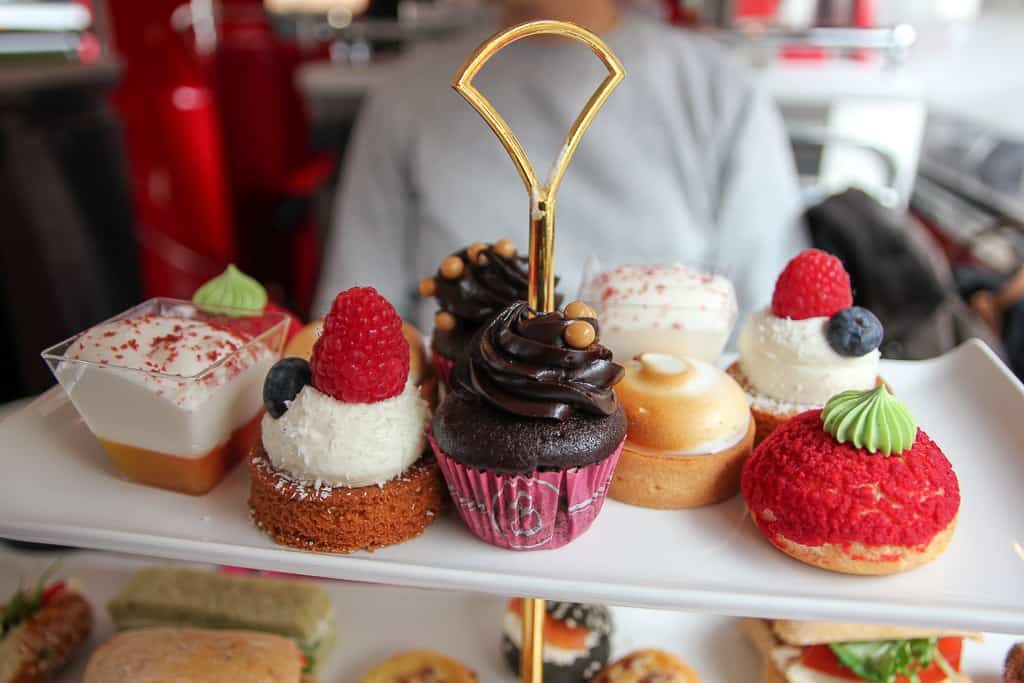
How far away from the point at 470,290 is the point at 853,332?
1.36ft

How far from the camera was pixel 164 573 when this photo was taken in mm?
1173

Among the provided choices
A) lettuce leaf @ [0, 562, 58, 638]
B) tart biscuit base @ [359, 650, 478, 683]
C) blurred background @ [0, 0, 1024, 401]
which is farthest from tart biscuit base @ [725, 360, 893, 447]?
lettuce leaf @ [0, 562, 58, 638]

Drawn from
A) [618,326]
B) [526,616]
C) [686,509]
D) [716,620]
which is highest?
Result: [618,326]

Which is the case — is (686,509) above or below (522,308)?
below

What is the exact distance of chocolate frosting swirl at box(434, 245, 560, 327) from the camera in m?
0.91

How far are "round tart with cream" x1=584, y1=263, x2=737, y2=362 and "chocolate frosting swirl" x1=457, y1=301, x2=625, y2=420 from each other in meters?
0.21

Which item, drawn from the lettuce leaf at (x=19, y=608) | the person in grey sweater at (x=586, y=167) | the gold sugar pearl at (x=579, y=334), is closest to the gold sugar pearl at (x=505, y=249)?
the gold sugar pearl at (x=579, y=334)

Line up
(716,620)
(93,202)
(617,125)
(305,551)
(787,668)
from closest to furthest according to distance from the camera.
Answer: (305,551) → (787,668) → (716,620) → (617,125) → (93,202)

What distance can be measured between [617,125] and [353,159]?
2.28 ft

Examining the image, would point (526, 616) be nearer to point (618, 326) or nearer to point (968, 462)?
point (618, 326)

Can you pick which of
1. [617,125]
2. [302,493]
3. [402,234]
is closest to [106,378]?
[302,493]

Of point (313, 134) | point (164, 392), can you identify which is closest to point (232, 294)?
point (164, 392)

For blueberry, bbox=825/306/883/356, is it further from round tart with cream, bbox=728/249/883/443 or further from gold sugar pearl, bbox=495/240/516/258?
gold sugar pearl, bbox=495/240/516/258

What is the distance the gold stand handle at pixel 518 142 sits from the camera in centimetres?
64
